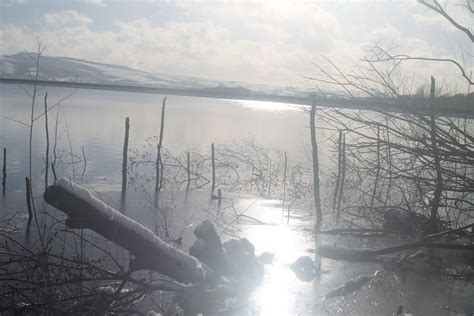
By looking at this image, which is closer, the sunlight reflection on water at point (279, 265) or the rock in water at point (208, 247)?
the sunlight reflection on water at point (279, 265)

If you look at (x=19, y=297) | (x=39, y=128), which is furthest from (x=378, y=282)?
(x=39, y=128)

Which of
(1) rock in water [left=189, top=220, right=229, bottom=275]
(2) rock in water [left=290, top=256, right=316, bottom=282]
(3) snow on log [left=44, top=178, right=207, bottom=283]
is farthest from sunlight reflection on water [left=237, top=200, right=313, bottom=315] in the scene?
(3) snow on log [left=44, top=178, right=207, bottom=283]

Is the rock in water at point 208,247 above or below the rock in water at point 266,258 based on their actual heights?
above

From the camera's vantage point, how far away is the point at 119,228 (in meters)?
5.82

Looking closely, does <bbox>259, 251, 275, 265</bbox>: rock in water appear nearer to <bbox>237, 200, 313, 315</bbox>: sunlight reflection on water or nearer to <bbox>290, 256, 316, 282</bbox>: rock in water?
<bbox>237, 200, 313, 315</bbox>: sunlight reflection on water

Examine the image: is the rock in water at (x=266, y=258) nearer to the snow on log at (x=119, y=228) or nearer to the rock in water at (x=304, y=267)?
the rock in water at (x=304, y=267)

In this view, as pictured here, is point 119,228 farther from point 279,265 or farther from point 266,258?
point 279,265

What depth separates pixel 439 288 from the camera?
297 inches

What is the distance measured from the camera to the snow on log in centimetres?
567

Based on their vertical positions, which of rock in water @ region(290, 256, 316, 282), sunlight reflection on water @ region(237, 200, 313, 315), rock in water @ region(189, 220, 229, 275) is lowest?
sunlight reflection on water @ region(237, 200, 313, 315)

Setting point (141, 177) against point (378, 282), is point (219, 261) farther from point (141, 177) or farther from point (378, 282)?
point (141, 177)

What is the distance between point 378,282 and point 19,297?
17.8ft

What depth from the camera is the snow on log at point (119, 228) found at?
18.6 feet

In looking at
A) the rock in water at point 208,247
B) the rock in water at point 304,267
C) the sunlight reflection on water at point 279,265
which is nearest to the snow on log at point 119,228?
the rock in water at point 208,247
